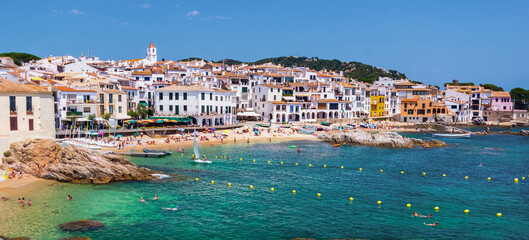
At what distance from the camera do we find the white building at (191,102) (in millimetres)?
75875

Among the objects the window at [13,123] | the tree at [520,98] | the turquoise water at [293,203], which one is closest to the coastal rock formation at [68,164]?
the turquoise water at [293,203]

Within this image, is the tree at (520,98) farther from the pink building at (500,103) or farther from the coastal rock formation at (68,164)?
the coastal rock formation at (68,164)

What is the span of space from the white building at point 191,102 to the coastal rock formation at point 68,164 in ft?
118

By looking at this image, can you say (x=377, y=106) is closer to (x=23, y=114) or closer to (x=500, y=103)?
(x=500, y=103)

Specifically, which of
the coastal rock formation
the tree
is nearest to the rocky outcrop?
the coastal rock formation

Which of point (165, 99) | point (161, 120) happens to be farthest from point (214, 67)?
point (161, 120)

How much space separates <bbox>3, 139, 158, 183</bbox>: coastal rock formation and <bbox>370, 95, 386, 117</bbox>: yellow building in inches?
3553

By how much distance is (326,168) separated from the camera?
47.3m

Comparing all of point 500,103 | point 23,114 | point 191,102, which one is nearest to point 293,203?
point 23,114

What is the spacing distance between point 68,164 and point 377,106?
9731 centimetres

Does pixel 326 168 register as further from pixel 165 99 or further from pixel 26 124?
pixel 165 99

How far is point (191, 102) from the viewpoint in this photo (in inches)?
2992

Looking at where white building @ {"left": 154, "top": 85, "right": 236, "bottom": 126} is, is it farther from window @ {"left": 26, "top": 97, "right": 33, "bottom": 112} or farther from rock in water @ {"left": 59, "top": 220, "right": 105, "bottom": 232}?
rock in water @ {"left": 59, "top": 220, "right": 105, "bottom": 232}

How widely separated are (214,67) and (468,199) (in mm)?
101216
